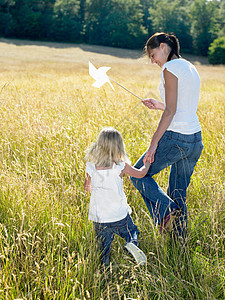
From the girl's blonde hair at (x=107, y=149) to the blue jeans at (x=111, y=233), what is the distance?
0.45 m

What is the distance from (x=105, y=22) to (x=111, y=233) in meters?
62.4

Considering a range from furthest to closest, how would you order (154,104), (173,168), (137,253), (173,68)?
1. (154,104)
2. (173,168)
3. (173,68)
4. (137,253)

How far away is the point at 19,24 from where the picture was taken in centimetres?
5244

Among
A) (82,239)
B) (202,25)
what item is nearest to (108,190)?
(82,239)

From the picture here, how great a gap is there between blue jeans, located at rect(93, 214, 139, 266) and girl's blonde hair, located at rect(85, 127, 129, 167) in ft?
1.47

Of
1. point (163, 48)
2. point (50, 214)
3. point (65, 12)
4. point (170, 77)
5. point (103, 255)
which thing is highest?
point (65, 12)

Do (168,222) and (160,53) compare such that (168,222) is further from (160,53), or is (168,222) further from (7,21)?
(7,21)

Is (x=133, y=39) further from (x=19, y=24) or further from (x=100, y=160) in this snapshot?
(x=100, y=160)

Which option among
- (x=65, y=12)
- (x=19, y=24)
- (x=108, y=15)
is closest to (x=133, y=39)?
(x=108, y=15)

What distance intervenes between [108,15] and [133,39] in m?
8.33

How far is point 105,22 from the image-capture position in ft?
193

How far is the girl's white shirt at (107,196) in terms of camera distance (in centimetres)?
218

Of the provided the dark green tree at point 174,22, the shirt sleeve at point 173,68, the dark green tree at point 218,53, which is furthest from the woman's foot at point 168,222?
the dark green tree at point 174,22

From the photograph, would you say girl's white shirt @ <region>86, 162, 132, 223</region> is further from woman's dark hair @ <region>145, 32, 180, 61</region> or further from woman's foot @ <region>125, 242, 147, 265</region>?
woman's dark hair @ <region>145, 32, 180, 61</region>
